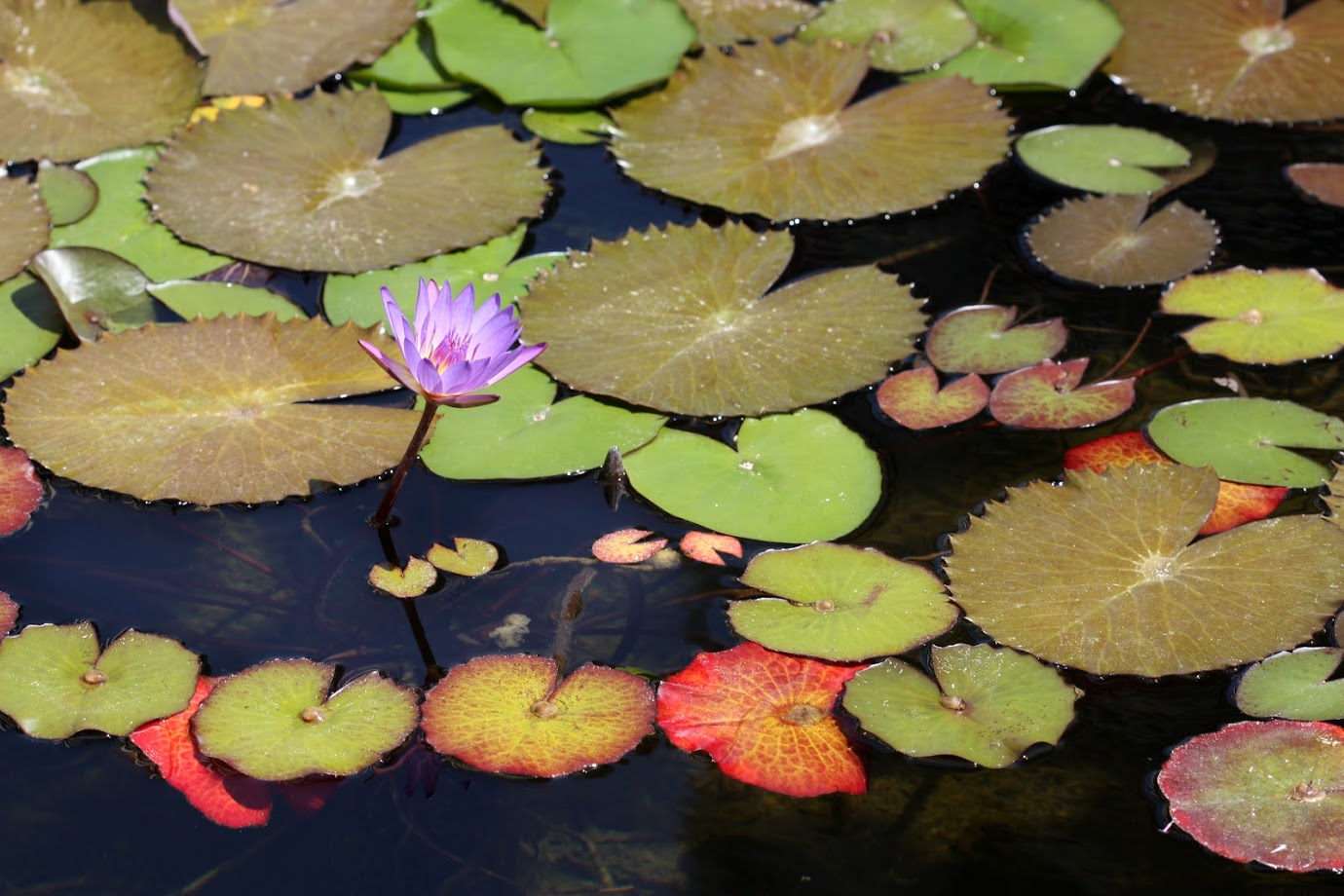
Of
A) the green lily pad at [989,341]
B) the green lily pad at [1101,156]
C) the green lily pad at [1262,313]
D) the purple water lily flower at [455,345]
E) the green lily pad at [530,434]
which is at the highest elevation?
the purple water lily flower at [455,345]

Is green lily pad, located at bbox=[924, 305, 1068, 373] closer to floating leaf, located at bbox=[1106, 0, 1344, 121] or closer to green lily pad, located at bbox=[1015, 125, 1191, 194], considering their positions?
green lily pad, located at bbox=[1015, 125, 1191, 194]

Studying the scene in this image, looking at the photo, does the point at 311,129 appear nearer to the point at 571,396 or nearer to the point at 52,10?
the point at 52,10

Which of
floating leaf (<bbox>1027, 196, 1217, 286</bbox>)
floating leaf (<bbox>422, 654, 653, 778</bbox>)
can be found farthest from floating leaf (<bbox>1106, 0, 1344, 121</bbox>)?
floating leaf (<bbox>422, 654, 653, 778</bbox>)

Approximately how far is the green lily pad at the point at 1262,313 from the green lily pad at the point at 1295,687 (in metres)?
0.91

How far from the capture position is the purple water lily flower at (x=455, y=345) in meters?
2.21

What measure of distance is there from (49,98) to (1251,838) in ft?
11.7

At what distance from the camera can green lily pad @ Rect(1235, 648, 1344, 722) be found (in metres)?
2.14

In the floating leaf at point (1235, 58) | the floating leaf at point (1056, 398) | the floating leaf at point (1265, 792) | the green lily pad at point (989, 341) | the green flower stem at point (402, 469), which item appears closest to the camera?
the floating leaf at point (1265, 792)

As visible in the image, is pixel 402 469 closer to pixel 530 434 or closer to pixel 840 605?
pixel 530 434

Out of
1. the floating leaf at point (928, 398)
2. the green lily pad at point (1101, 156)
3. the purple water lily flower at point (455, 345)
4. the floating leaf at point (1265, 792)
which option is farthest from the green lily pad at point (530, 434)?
the green lily pad at point (1101, 156)

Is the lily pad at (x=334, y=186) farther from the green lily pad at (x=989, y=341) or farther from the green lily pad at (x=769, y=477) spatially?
the green lily pad at (x=989, y=341)

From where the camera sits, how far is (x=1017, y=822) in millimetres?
2062

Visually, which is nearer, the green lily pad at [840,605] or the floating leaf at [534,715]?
the floating leaf at [534,715]

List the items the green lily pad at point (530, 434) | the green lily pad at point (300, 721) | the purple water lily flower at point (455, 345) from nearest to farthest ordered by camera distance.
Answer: the green lily pad at point (300, 721) < the purple water lily flower at point (455, 345) < the green lily pad at point (530, 434)
